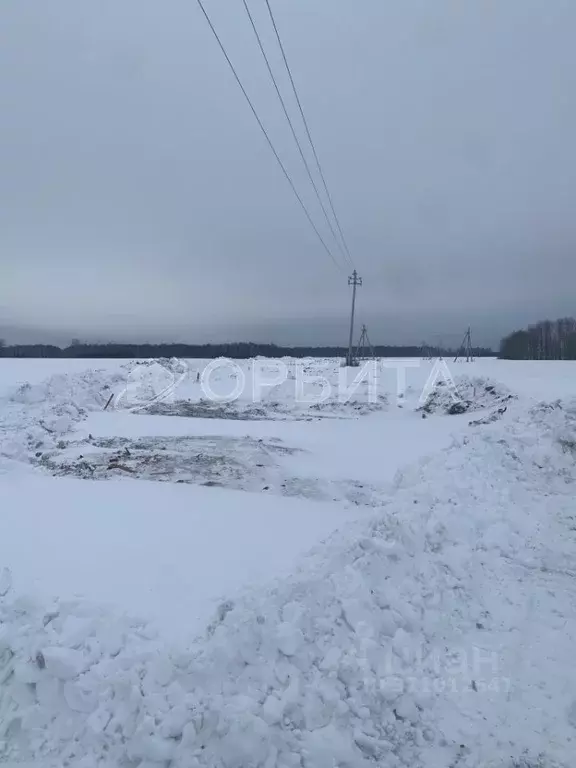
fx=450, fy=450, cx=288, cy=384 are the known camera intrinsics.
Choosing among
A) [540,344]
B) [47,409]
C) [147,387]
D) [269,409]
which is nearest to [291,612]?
[47,409]

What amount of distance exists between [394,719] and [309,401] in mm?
16317

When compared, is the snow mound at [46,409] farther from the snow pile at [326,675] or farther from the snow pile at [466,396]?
the snow pile at [466,396]

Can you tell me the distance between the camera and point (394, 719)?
2.99 m

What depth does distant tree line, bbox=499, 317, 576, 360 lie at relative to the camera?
53.4 metres

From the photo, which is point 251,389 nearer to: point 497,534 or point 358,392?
point 358,392

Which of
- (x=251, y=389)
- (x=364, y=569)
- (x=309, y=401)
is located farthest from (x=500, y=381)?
(x=364, y=569)

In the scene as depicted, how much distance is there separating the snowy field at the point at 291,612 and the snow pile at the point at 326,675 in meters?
0.01

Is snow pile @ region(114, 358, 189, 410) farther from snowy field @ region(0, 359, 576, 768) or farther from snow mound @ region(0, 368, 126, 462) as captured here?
snowy field @ region(0, 359, 576, 768)

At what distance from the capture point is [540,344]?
57.8 m

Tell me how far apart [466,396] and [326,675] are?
56.1ft

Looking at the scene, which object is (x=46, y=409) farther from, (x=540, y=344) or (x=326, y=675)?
(x=540, y=344)

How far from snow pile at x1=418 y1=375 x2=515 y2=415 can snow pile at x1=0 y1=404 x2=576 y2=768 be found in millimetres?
12360

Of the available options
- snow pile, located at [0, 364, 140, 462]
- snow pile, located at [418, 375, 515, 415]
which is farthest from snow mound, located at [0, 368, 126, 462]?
snow pile, located at [418, 375, 515, 415]

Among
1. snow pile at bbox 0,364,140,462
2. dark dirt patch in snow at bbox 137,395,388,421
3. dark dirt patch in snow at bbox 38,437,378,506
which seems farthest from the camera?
dark dirt patch in snow at bbox 137,395,388,421
